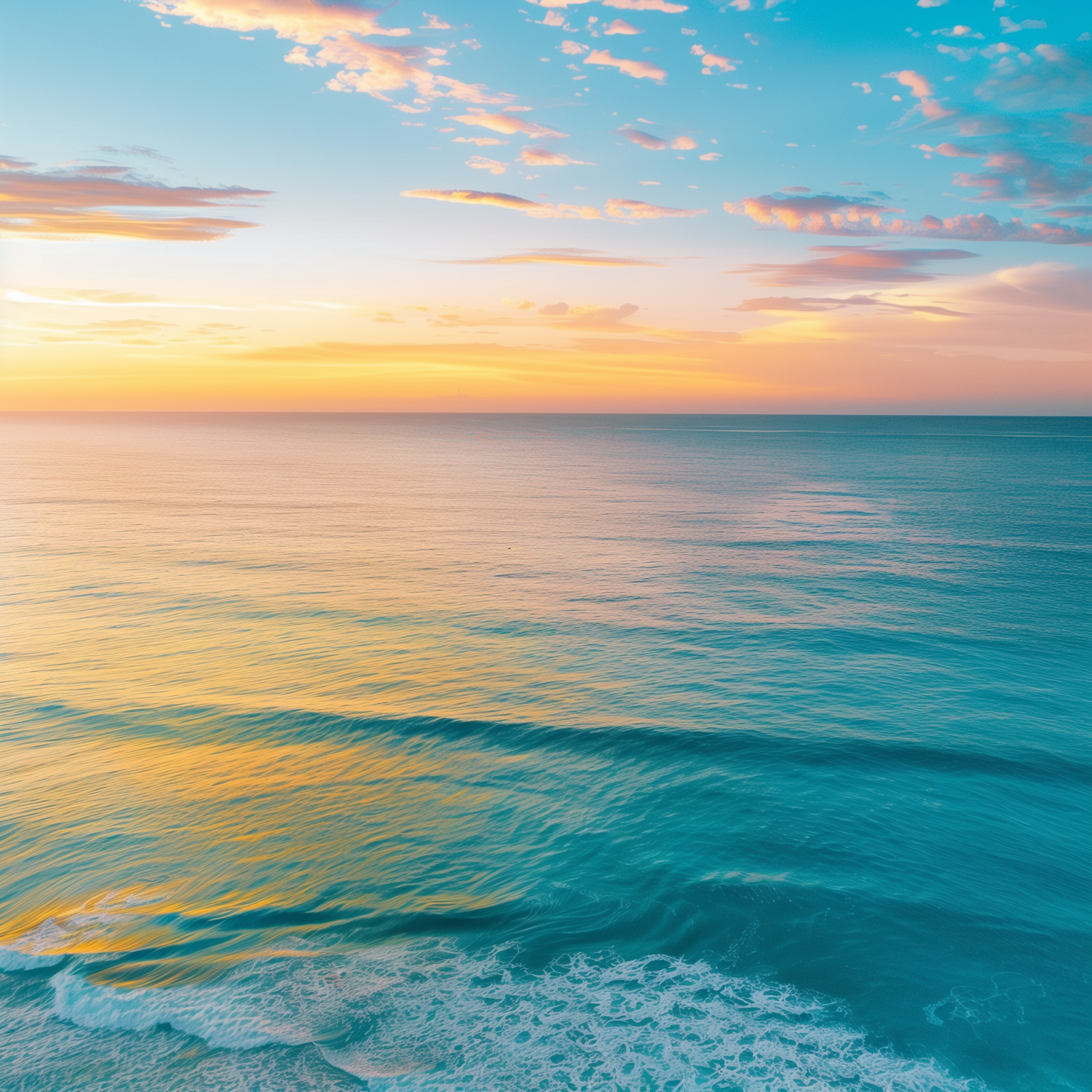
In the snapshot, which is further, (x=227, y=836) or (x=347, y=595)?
(x=347, y=595)

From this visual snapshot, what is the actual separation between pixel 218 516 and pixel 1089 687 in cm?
6980

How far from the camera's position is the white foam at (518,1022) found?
37.7ft

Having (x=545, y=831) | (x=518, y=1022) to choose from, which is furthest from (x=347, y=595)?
(x=518, y=1022)

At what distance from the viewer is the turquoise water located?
40.0 feet

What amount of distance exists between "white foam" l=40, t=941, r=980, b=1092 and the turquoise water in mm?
64

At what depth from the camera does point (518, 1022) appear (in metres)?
12.5

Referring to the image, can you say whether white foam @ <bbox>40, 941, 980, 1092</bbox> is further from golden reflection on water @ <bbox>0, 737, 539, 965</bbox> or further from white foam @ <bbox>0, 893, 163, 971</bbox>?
golden reflection on water @ <bbox>0, 737, 539, 965</bbox>

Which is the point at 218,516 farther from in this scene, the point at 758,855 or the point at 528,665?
the point at 758,855

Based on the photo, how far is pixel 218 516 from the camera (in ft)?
238

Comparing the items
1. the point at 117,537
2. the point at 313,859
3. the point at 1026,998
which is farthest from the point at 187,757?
the point at 117,537

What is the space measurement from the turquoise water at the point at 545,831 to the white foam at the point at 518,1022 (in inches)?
2.5

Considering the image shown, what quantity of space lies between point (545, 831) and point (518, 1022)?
244 inches

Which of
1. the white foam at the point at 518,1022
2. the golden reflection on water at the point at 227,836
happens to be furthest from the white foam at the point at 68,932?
the white foam at the point at 518,1022

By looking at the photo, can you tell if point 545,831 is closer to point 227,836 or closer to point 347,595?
point 227,836
